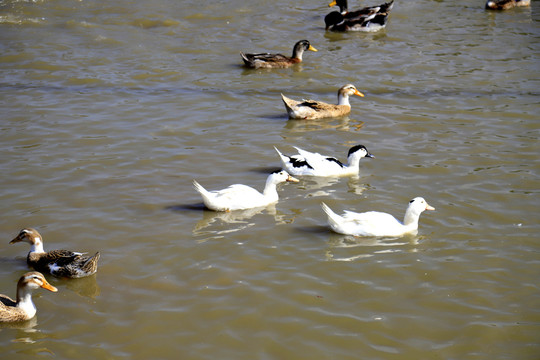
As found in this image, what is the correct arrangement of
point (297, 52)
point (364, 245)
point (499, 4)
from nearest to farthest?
point (364, 245), point (297, 52), point (499, 4)

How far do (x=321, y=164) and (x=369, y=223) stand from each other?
215 centimetres

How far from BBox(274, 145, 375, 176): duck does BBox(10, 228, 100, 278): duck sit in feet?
11.8

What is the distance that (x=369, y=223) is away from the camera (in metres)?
8.30

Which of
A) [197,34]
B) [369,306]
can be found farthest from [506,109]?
[197,34]

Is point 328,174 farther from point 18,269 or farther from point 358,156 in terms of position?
point 18,269

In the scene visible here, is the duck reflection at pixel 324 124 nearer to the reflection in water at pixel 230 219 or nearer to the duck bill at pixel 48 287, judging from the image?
the reflection in water at pixel 230 219

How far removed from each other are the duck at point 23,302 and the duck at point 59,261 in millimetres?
525

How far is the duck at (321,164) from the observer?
10.3 meters

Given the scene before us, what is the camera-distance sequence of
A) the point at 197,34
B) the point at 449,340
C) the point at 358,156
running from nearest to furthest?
the point at 449,340, the point at 358,156, the point at 197,34

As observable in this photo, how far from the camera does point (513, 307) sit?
7.01 m

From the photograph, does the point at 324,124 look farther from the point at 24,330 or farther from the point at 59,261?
the point at 24,330

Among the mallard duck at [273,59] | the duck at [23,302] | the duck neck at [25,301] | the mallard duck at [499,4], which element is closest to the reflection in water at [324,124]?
the mallard duck at [273,59]

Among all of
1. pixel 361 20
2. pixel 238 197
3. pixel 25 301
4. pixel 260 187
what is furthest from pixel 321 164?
pixel 361 20

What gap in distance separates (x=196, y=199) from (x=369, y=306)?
10.9ft
